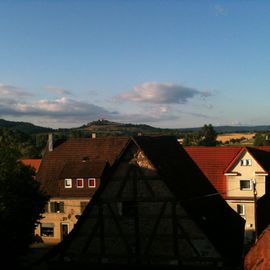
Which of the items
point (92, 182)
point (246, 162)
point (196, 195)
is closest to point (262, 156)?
point (246, 162)

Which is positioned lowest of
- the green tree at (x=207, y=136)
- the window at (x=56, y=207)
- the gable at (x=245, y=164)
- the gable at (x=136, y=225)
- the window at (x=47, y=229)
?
the window at (x=47, y=229)

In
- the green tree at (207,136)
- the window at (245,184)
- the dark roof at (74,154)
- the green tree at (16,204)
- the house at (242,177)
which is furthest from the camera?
the green tree at (207,136)

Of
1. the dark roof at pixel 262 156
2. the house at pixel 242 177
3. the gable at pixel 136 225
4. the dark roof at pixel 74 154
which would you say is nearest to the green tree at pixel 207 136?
the dark roof at pixel 74 154

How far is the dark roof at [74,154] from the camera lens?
52094mm

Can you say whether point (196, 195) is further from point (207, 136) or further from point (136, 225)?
point (207, 136)

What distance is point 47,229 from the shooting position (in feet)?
167

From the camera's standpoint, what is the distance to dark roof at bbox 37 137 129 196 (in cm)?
5209

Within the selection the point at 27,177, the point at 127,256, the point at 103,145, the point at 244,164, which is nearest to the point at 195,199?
the point at 127,256

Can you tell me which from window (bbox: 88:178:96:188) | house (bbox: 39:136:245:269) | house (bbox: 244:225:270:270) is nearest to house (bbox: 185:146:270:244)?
window (bbox: 88:178:96:188)

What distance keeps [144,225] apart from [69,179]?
24.2 meters

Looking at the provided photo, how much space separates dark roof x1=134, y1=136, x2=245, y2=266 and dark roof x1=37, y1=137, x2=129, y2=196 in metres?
20.6

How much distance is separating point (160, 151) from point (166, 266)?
7.00 metres

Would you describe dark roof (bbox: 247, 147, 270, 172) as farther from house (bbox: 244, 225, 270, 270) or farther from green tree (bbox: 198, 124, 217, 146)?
green tree (bbox: 198, 124, 217, 146)

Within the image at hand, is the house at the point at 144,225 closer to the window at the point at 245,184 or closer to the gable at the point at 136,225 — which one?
the gable at the point at 136,225
